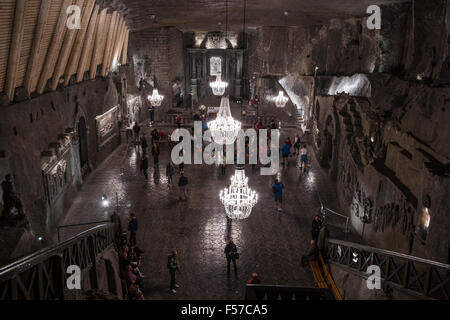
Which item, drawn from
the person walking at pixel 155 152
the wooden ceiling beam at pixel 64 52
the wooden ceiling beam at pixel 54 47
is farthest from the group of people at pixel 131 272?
the person walking at pixel 155 152

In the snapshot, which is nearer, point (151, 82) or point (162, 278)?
point (162, 278)

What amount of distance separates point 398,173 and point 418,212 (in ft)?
6.89

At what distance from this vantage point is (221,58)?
34094 millimetres

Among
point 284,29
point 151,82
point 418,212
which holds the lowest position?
point 418,212

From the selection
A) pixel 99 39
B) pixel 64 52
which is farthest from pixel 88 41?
pixel 64 52

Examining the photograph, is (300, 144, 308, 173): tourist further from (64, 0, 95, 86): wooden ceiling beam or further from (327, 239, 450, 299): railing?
(64, 0, 95, 86): wooden ceiling beam

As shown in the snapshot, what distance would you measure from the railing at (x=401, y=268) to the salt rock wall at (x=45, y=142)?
7262 millimetres

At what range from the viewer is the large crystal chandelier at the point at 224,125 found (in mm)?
10078

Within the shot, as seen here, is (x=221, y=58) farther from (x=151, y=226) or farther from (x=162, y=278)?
(x=162, y=278)

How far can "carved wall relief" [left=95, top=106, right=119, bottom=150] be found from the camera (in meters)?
16.5

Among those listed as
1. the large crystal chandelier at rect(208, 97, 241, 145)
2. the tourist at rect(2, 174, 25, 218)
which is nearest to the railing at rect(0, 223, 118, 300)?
the tourist at rect(2, 174, 25, 218)

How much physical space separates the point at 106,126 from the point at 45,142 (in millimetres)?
6923

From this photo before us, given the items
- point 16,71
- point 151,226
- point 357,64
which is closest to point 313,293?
point 151,226

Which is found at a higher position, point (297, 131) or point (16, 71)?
point (16, 71)
